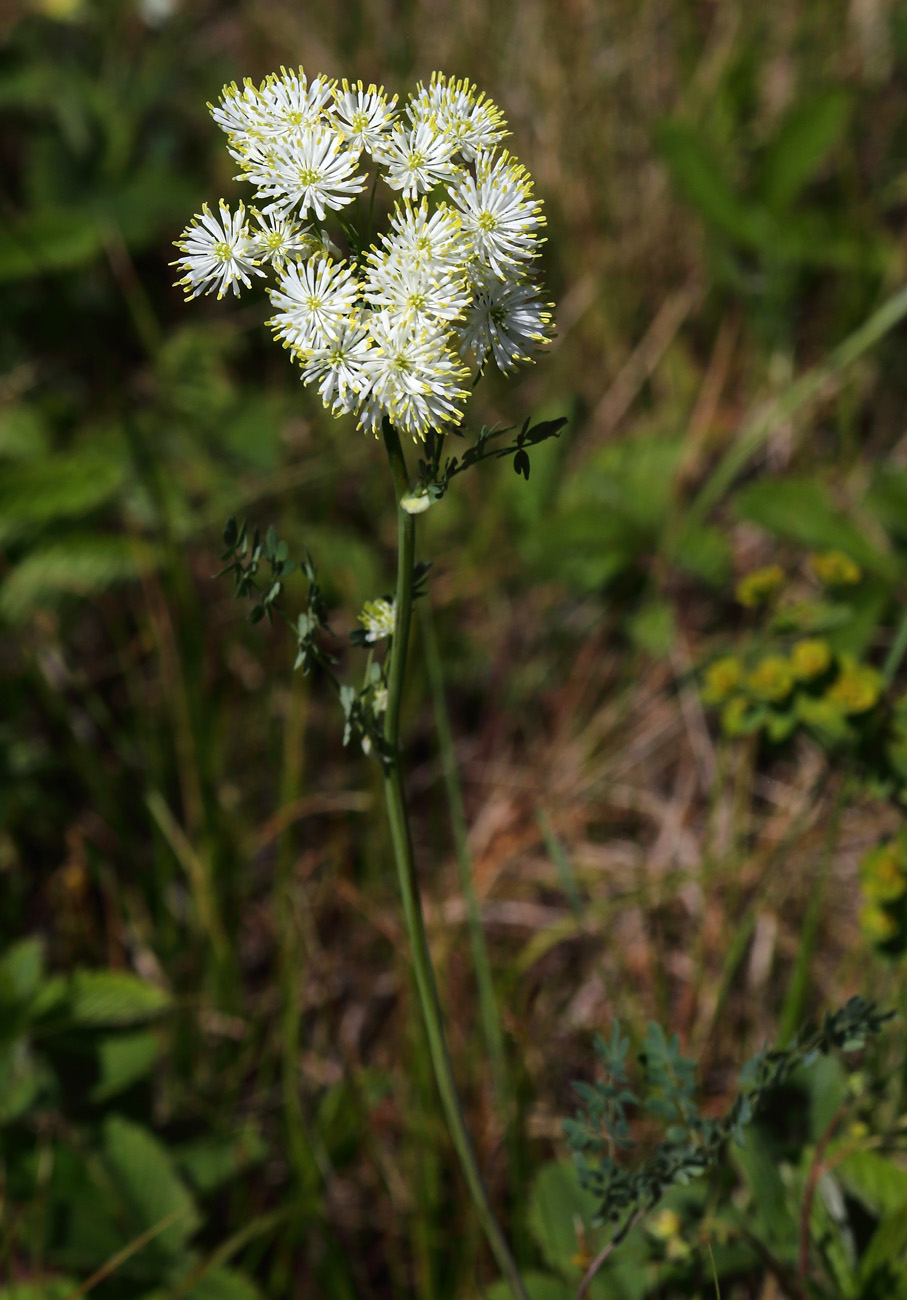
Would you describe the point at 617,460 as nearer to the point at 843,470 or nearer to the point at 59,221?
the point at 843,470

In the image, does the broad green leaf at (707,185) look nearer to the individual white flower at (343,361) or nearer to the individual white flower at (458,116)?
the individual white flower at (458,116)

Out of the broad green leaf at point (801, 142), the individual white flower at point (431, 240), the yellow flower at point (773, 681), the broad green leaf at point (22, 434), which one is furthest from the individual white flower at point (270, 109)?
the broad green leaf at point (801, 142)

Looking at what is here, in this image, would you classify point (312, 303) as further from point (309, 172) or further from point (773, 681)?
point (773, 681)

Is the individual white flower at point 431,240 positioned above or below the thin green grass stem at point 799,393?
below

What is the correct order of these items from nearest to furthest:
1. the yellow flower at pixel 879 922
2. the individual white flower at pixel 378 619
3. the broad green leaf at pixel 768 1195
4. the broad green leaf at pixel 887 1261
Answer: the individual white flower at pixel 378 619 < the broad green leaf at pixel 887 1261 < the broad green leaf at pixel 768 1195 < the yellow flower at pixel 879 922

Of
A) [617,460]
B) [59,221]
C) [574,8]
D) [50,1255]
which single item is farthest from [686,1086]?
[574,8]

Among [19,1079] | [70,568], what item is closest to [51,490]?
[70,568]
